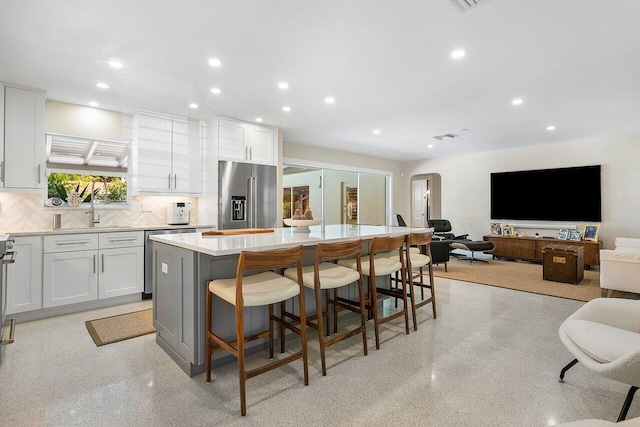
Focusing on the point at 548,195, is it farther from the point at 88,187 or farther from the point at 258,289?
the point at 88,187

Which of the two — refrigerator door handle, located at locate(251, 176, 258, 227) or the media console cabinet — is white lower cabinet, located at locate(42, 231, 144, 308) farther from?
Answer: the media console cabinet

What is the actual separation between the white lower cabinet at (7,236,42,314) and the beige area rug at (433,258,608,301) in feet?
18.1

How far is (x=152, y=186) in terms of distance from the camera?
4.52m

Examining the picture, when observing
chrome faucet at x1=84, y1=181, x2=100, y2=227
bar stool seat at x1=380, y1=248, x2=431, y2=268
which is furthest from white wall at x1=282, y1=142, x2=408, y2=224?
bar stool seat at x1=380, y1=248, x2=431, y2=268

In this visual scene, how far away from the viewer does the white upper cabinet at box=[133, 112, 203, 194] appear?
4.42 metres

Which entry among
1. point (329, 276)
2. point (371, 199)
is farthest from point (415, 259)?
point (371, 199)

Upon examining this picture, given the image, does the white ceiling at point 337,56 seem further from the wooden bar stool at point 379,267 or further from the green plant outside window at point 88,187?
the wooden bar stool at point 379,267

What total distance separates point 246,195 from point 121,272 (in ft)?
6.45

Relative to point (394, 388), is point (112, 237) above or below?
above

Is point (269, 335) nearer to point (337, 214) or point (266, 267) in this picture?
point (266, 267)

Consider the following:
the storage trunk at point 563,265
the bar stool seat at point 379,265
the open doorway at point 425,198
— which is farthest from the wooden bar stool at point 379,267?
the open doorway at point 425,198

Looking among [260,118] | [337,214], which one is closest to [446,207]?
[337,214]

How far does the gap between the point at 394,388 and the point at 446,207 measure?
23.3ft

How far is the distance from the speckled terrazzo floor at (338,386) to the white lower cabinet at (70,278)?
65cm
